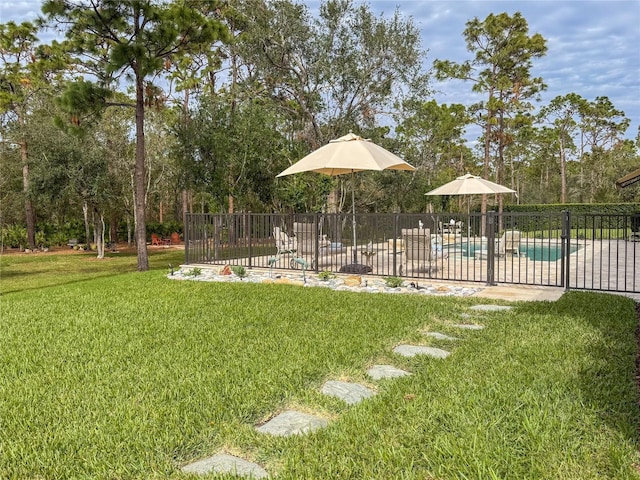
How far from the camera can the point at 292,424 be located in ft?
8.64

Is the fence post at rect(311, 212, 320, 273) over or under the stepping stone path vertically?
over

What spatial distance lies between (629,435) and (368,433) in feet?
4.64

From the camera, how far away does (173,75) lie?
852 inches

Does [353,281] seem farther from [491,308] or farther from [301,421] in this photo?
[301,421]

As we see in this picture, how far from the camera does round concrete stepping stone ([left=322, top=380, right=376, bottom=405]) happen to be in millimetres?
2999

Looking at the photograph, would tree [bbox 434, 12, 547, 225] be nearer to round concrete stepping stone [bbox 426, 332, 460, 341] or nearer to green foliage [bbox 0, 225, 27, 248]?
round concrete stepping stone [bbox 426, 332, 460, 341]

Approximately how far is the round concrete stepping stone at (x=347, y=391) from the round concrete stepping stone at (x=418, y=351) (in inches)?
33.0

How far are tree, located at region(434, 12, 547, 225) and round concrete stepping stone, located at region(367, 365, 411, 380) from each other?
2395 centimetres

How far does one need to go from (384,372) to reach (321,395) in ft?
2.28

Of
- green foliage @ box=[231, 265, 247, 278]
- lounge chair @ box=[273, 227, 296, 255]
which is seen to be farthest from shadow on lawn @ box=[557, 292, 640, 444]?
lounge chair @ box=[273, 227, 296, 255]

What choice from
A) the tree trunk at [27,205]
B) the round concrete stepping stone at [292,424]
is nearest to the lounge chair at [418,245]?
the round concrete stepping stone at [292,424]

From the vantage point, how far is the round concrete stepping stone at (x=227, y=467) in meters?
2.14

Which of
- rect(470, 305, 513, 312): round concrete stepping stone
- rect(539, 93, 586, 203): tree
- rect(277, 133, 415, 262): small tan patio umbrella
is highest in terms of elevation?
rect(539, 93, 586, 203): tree

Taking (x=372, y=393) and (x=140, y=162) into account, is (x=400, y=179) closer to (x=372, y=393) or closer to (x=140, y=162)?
→ (x=140, y=162)
